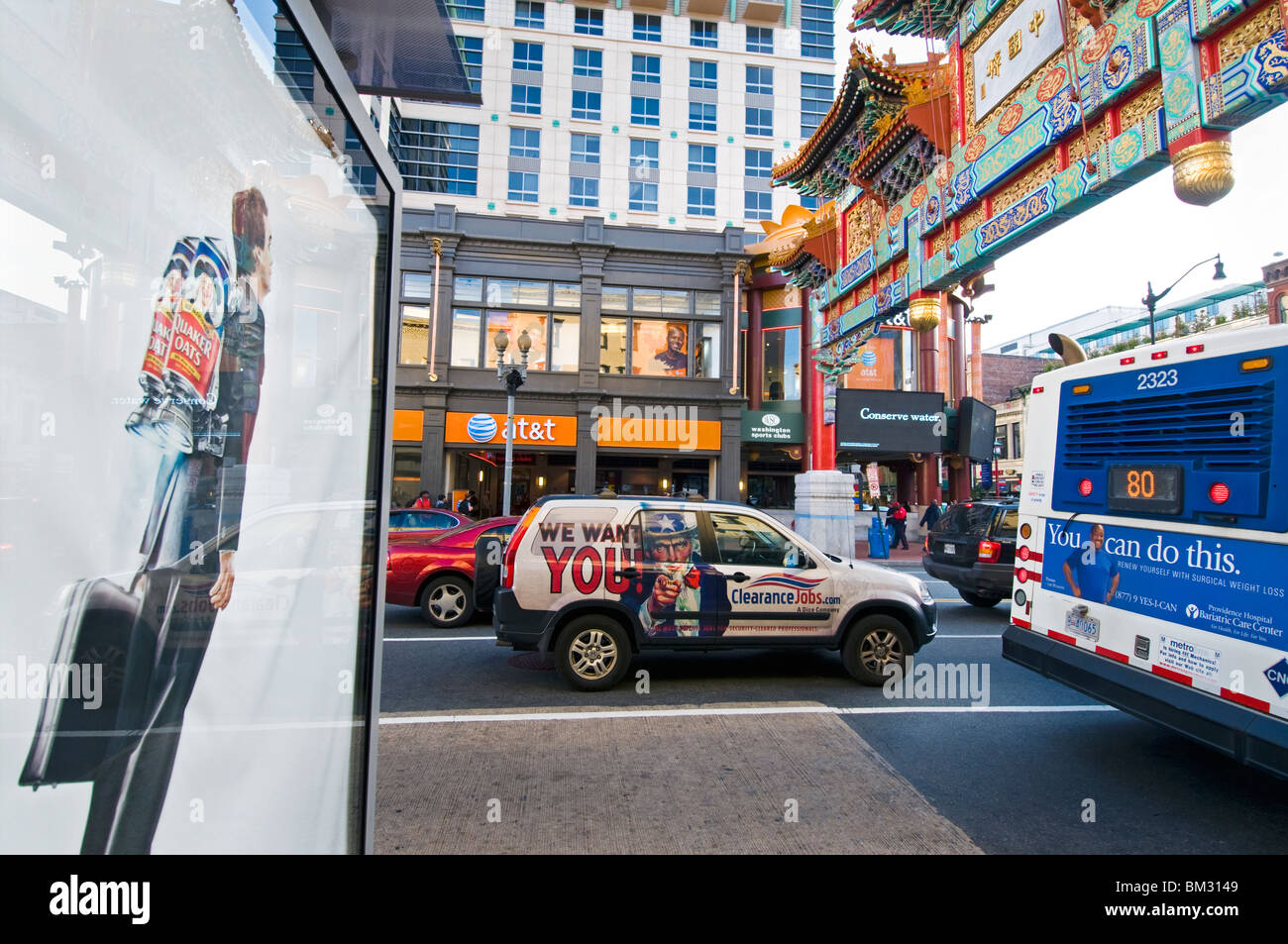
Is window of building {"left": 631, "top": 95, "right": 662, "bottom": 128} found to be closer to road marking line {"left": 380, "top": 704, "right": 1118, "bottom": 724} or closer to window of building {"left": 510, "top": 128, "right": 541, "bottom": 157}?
window of building {"left": 510, "top": 128, "right": 541, "bottom": 157}

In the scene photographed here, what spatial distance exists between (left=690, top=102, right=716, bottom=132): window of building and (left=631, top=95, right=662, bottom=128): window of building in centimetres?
141

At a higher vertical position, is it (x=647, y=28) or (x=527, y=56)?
(x=647, y=28)

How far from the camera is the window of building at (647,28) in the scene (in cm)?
2728

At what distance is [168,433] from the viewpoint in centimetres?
121

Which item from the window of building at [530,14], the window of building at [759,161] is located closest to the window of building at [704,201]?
the window of building at [759,161]

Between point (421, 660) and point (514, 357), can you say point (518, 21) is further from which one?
Answer: point (421, 660)

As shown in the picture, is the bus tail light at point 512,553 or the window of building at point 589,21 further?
the window of building at point 589,21

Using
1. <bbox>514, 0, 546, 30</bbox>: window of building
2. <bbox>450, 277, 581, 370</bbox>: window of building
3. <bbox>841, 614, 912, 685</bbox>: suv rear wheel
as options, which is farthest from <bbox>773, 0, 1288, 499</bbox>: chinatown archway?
<bbox>514, 0, 546, 30</bbox>: window of building

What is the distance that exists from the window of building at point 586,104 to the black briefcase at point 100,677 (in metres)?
29.6

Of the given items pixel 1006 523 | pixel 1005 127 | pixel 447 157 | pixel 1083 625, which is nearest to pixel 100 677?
pixel 1083 625

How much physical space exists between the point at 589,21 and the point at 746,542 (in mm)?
29416

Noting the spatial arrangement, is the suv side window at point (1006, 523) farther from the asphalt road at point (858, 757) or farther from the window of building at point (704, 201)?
the window of building at point (704, 201)

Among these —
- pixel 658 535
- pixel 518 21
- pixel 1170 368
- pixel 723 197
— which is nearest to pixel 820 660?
pixel 658 535

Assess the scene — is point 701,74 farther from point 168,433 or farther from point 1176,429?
point 168,433
